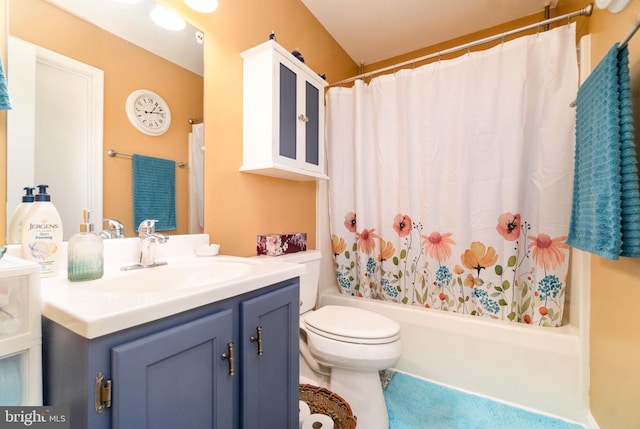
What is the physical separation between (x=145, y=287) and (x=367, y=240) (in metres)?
1.36

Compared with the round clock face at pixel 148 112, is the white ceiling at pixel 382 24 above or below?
above

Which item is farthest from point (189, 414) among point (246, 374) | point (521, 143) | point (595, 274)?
point (521, 143)

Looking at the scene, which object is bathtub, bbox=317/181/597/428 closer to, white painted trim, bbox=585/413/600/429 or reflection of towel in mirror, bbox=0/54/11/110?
white painted trim, bbox=585/413/600/429

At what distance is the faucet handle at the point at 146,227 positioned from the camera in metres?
0.98

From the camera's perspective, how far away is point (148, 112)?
3.49ft

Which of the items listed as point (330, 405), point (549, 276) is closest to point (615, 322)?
point (549, 276)

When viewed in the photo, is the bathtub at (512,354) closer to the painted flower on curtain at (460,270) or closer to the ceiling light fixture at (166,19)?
the painted flower on curtain at (460,270)

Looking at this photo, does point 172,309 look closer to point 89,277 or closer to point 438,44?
point 89,277

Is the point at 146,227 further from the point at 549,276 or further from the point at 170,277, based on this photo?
the point at 549,276

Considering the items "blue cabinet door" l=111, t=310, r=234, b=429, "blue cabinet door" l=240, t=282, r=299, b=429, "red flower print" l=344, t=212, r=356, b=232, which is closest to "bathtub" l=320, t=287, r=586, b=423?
"red flower print" l=344, t=212, r=356, b=232

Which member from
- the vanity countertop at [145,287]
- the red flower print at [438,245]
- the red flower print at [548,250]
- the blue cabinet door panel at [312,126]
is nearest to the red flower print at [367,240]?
the red flower print at [438,245]

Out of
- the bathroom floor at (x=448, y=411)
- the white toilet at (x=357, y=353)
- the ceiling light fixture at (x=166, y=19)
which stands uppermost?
the ceiling light fixture at (x=166, y=19)

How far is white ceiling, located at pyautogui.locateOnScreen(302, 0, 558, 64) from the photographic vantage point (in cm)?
179

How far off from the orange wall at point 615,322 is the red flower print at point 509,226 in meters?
0.32
